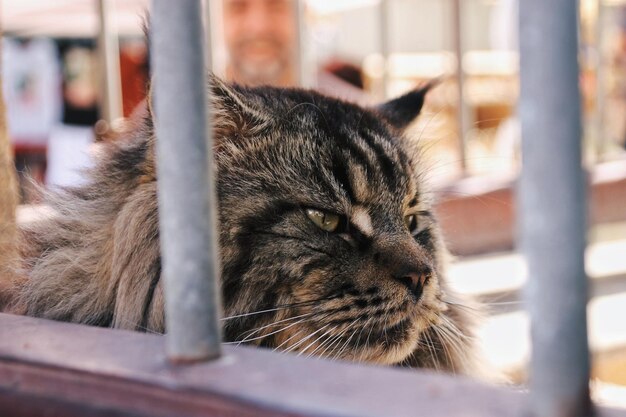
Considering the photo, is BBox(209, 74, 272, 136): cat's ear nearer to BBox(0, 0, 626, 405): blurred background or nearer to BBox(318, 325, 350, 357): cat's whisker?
BBox(318, 325, 350, 357): cat's whisker

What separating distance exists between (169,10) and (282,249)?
2.75 ft

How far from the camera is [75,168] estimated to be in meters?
1.82

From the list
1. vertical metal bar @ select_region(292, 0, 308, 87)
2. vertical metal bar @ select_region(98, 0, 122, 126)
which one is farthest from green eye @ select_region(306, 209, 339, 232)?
vertical metal bar @ select_region(292, 0, 308, 87)

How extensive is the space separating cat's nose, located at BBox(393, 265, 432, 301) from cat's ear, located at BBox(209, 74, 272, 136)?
0.46 meters

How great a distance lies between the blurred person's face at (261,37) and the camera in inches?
190

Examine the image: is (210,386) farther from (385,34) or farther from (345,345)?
(385,34)

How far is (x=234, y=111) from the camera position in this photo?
1.70 meters

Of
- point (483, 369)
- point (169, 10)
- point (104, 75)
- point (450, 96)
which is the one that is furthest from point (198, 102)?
point (450, 96)

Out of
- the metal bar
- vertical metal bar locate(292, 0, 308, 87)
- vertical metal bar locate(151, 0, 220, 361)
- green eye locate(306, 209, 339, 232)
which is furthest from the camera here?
the metal bar

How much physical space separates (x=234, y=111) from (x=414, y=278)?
526 millimetres

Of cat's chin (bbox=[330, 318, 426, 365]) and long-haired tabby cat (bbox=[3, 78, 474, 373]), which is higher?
long-haired tabby cat (bbox=[3, 78, 474, 373])

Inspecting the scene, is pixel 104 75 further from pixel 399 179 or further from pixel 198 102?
pixel 198 102

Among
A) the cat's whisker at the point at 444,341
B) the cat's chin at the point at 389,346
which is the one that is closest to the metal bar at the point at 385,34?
the cat's whisker at the point at 444,341

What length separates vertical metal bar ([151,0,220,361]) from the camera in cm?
78
